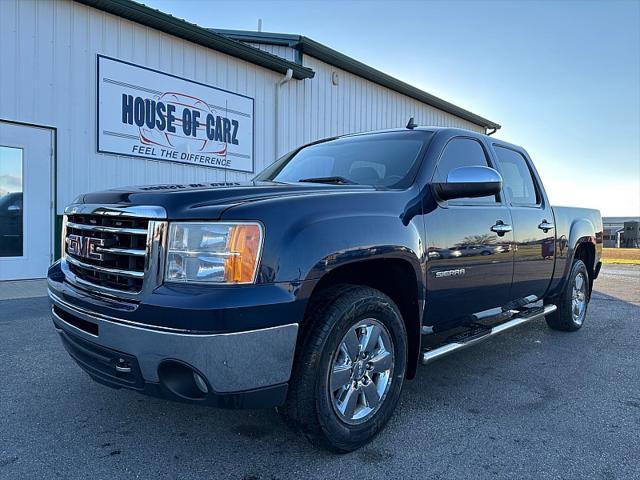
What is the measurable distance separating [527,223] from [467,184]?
143cm

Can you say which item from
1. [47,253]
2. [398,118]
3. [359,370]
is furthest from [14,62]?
[398,118]

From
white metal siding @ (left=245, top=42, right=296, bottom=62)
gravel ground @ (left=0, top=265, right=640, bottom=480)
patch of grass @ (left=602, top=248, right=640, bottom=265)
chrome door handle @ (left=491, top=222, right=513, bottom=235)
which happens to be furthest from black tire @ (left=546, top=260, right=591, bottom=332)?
patch of grass @ (left=602, top=248, right=640, bottom=265)

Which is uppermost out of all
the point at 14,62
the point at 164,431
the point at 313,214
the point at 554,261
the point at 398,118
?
the point at 398,118

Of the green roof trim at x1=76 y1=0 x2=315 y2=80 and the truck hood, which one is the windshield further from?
the green roof trim at x1=76 y1=0 x2=315 y2=80

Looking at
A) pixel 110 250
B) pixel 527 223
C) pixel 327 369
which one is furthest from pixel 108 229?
pixel 527 223

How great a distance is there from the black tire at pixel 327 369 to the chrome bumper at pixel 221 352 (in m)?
0.12

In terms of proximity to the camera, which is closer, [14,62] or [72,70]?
[14,62]

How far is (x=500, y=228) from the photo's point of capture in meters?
3.76

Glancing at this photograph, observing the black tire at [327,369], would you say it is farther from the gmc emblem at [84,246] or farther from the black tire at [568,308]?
the black tire at [568,308]

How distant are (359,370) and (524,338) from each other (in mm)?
3305

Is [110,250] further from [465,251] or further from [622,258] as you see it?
[622,258]

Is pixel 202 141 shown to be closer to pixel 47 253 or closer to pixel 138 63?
pixel 138 63

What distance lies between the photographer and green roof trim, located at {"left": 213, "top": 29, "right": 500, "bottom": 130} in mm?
11922

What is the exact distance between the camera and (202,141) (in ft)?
33.2
